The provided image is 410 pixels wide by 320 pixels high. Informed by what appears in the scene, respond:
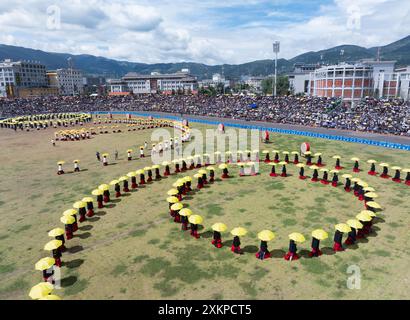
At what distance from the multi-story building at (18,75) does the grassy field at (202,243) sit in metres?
139

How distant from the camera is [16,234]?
1867cm

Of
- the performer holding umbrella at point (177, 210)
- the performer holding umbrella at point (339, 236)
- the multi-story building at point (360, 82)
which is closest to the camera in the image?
the performer holding umbrella at point (339, 236)

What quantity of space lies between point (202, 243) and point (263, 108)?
60093mm

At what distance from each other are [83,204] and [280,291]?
562 inches

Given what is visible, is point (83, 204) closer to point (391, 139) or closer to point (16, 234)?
point (16, 234)

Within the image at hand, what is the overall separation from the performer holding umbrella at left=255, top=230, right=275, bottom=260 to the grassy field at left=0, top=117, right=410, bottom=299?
1.04 feet

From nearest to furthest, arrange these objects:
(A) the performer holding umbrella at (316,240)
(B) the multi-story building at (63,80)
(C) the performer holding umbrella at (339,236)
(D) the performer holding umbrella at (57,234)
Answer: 1. (A) the performer holding umbrella at (316,240)
2. (C) the performer holding umbrella at (339,236)
3. (D) the performer holding umbrella at (57,234)
4. (B) the multi-story building at (63,80)

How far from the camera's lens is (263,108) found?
72.3m

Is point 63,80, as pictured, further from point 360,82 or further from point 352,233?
point 352,233

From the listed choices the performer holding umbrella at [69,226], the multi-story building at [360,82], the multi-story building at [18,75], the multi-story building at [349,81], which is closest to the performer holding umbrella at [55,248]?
the performer holding umbrella at [69,226]

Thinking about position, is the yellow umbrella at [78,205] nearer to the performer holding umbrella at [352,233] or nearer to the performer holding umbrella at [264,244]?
the performer holding umbrella at [264,244]

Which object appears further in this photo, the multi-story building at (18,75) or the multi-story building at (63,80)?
the multi-story building at (63,80)

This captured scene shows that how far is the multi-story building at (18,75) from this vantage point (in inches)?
5602

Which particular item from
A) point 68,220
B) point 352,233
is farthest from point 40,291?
point 352,233
